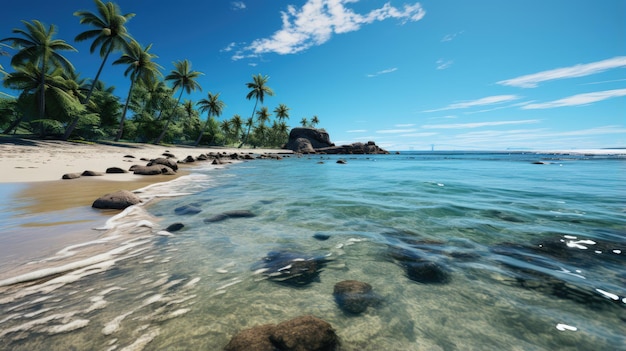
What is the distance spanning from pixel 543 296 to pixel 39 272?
16.5ft

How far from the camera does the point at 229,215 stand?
4.99 meters

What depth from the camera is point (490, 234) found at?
12.9ft

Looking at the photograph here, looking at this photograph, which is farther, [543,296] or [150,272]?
[150,272]

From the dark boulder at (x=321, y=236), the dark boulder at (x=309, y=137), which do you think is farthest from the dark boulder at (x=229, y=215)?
the dark boulder at (x=309, y=137)

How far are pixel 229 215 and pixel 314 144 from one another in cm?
6382

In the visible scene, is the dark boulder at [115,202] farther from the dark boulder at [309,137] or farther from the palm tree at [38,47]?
the dark boulder at [309,137]

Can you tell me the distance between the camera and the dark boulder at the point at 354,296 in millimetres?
2121

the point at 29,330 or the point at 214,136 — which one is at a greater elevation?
the point at 214,136

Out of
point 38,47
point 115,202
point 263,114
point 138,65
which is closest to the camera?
point 115,202

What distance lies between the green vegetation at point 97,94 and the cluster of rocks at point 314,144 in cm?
1544

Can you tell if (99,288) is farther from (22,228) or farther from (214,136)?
(214,136)

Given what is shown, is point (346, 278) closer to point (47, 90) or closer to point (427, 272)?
point (427, 272)

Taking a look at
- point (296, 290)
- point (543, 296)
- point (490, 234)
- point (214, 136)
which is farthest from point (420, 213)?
point (214, 136)

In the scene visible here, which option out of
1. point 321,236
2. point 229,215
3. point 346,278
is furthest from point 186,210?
point 346,278
